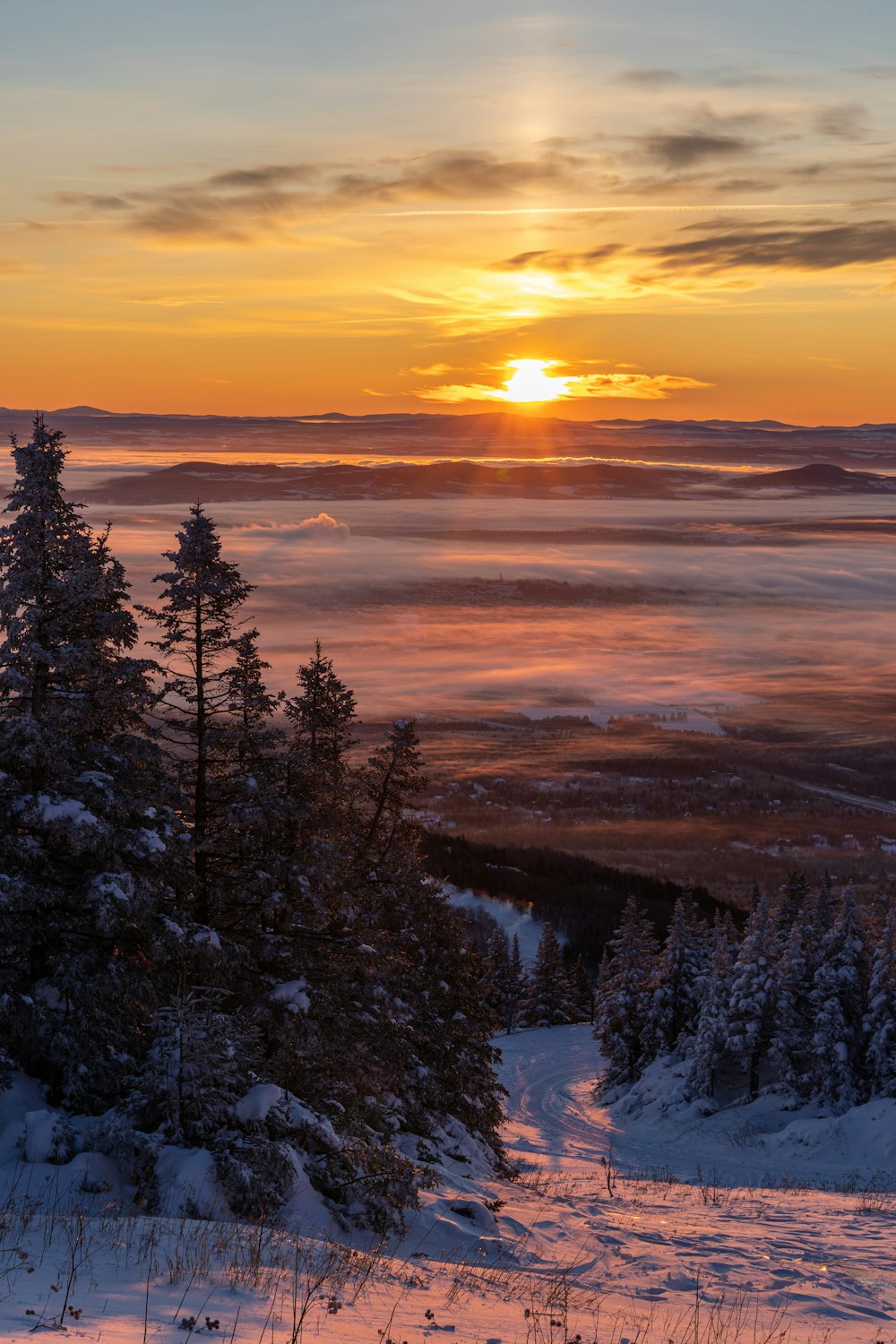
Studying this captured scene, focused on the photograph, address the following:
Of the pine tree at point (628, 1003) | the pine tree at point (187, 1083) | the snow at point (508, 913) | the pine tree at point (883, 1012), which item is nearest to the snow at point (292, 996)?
the pine tree at point (187, 1083)

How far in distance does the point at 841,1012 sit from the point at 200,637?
131 feet

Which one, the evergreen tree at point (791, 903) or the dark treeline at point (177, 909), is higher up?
the dark treeline at point (177, 909)

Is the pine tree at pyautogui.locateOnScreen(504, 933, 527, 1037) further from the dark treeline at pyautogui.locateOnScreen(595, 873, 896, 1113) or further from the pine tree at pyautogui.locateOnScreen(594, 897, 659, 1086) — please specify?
the dark treeline at pyautogui.locateOnScreen(595, 873, 896, 1113)

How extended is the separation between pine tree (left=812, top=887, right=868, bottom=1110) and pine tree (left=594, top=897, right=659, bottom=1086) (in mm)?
11312

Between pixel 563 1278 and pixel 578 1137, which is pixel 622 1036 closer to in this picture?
pixel 578 1137

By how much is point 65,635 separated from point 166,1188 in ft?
25.0

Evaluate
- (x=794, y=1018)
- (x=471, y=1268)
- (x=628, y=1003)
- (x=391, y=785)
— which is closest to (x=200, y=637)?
(x=391, y=785)

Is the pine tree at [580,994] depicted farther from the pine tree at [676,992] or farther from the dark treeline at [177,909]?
the dark treeline at [177,909]

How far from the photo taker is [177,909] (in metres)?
15.2

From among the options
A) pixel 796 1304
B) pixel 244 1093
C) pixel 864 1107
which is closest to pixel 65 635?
pixel 244 1093

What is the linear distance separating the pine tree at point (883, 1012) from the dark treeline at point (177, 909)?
30503 mm

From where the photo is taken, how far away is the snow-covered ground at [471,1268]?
7.82 metres

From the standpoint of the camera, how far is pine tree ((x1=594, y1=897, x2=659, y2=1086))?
56.8 m

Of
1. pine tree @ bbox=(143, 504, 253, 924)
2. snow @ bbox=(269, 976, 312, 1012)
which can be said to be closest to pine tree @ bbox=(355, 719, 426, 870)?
pine tree @ bbox=(143, 504, 253, 924)
